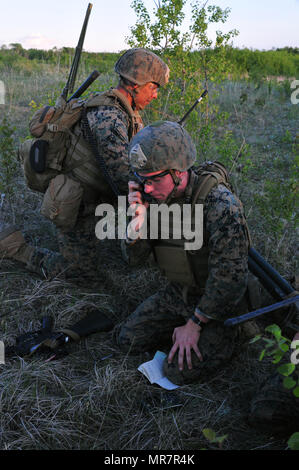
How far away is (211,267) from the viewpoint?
9.16ft

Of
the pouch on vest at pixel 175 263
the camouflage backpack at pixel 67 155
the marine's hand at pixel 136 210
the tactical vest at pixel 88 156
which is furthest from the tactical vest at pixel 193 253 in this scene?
the tactical vest at pixel 88 156

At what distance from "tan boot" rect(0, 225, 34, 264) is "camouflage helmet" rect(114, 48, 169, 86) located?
1.82m

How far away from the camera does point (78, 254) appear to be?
4066mm

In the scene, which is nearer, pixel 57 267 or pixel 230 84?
pixel 57 267

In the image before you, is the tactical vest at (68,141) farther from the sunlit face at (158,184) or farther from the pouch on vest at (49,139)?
the sunlit face at (158,184)

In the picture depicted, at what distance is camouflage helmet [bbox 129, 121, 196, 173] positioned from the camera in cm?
263

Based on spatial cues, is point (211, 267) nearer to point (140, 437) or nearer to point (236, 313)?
point (236, 313)

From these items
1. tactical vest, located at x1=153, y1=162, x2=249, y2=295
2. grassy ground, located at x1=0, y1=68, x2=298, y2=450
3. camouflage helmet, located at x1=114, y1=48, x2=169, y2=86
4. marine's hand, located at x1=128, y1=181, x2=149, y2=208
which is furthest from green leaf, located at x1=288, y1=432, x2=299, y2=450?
camouflage helmet, located at x1=114, y1=48, x2=169, y2=86

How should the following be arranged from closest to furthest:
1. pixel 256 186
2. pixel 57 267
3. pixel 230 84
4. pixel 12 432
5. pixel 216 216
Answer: pixel 12 432 → pixel 216 216 → pixel 57 267 → pixel 256 186 → pixel 230 84

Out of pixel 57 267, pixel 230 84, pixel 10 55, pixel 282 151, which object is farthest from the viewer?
pixel 10 55

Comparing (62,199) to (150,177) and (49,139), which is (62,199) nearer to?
(49,139)

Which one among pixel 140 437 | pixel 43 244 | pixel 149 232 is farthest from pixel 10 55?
pixel 140 437

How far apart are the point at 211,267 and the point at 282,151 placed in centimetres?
483

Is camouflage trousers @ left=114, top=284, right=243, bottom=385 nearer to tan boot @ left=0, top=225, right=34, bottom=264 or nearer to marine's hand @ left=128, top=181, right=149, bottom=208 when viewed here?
marine's hand @ left=128, top=181, right=149, bottom=208
